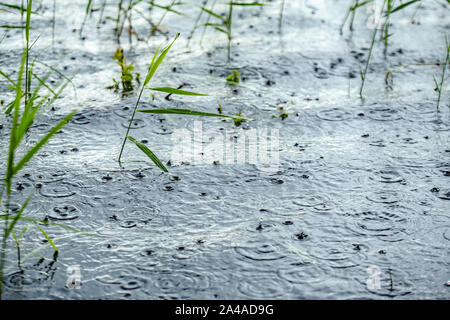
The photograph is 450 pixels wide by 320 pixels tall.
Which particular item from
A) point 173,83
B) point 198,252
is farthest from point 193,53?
point 198,252

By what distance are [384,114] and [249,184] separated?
1.02 m

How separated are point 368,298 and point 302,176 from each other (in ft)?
2.58

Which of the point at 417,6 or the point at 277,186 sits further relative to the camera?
the point at 417,6

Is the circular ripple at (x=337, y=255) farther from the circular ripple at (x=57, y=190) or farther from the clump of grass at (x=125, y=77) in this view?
the clump of grass at (x=125, y=77)

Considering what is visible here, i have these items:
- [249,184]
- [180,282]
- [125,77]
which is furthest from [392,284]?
Answer: [125,77]

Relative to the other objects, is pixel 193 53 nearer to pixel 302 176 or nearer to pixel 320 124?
pixel 320 124

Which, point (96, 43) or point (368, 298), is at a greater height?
point (96, 43)

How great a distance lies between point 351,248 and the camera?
2037 mm

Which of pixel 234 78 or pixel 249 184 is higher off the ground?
pixel 234 78

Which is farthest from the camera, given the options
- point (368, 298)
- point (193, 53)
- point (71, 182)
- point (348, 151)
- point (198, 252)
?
point (193, 53)

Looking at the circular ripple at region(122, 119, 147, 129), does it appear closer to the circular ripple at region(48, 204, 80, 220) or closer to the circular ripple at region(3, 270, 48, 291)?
the circular ripple at region(48, 204, 80, 220)

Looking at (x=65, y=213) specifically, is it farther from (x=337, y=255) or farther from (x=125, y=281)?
(x=337, y=255)

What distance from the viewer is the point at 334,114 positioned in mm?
3053

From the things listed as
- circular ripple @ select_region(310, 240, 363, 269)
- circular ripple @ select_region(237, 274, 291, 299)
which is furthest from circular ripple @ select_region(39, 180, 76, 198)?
circular ripple @ select_region(310, 240, 363, 269)
